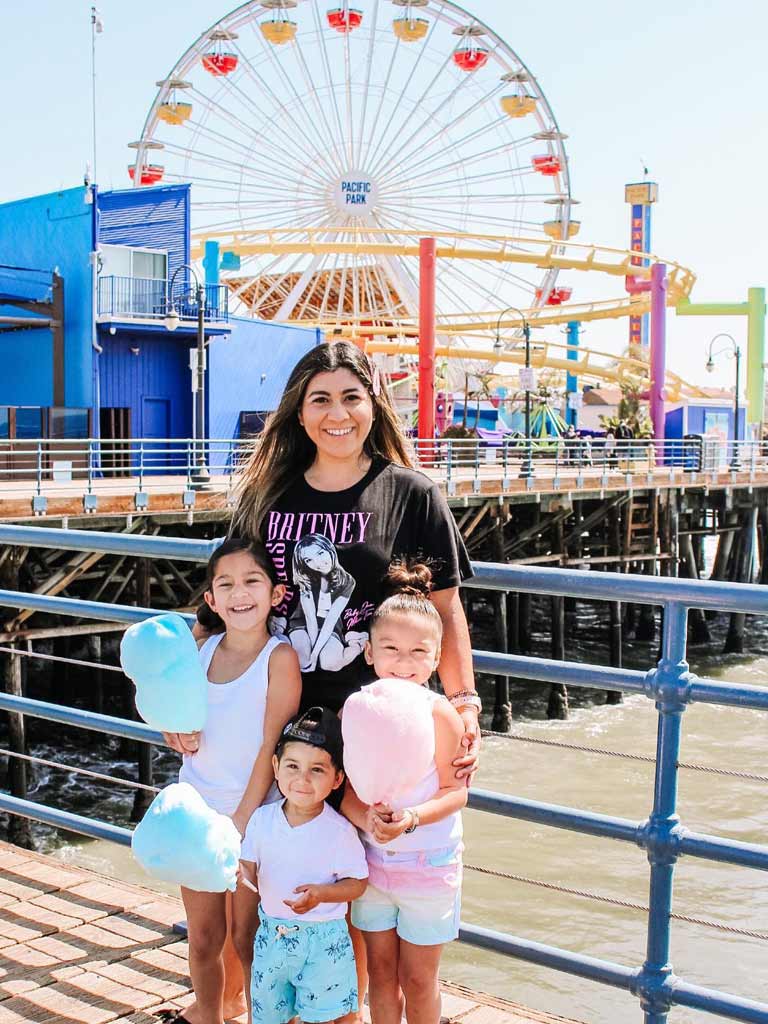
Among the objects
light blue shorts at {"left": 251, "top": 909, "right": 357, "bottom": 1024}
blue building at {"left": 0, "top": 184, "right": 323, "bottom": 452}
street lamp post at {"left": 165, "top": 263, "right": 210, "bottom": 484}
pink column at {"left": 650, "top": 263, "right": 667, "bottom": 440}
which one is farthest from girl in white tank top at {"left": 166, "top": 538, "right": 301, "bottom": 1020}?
pink column at {"left": 650, "top": 263, "right": 667, "bottom": 440}

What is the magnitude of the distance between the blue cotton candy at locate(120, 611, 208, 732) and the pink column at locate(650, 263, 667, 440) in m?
38.1

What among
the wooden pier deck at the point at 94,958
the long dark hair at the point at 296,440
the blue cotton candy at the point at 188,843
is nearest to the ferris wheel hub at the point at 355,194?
the wooden pier deck at the point at 94,958

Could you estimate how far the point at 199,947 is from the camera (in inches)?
108

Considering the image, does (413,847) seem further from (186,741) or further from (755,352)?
(755,352)

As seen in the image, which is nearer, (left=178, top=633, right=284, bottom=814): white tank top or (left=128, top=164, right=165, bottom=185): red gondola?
(left=178, top=633, right=284, bottom=814): white tank top

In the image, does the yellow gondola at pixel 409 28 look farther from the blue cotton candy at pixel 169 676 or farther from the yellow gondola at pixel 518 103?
the blue cotton candy at pixel 169 676

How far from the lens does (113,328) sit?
24.6 m

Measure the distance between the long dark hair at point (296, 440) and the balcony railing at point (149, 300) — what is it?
2303cm

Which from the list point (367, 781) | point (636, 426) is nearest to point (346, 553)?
point (367, 781)

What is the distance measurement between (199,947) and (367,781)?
713 mm

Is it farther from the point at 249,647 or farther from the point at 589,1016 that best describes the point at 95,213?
the point at 249,647

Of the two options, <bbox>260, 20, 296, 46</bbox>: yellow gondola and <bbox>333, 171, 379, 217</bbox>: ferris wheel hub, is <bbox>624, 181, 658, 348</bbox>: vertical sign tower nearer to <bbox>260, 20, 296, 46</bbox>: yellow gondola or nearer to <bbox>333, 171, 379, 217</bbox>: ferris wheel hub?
<bbox>333, 171, 379, 217</bbox>: ferris wheel hub

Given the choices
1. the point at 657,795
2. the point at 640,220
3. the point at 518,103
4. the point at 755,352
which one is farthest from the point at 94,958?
the point at 640,220

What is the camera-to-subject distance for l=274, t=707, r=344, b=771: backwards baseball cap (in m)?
2.51
